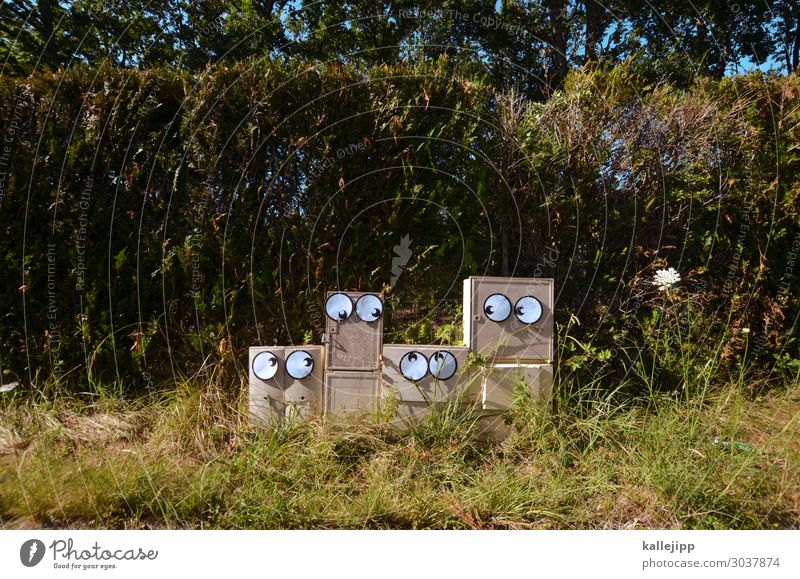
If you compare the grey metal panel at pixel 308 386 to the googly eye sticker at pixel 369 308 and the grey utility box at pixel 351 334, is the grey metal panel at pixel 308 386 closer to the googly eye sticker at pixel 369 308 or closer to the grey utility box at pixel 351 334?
the grey utility box at pixel 351 334

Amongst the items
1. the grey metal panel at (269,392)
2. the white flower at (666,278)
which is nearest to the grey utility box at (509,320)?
the white flower at (666,278)

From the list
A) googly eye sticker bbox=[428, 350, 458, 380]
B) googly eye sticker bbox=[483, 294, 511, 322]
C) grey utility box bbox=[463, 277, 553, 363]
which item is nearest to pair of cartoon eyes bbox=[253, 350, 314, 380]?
googly eye sticker bbox=[428, 350, 458, 380]

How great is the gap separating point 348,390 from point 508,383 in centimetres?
112

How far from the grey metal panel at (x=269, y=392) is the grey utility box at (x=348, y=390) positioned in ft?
1.05

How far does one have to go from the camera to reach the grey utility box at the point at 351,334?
3.36 metres

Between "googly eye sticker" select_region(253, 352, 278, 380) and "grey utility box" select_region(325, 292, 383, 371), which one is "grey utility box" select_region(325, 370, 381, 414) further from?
"googly eye sticker" select_region(253, 352, 278, 380)

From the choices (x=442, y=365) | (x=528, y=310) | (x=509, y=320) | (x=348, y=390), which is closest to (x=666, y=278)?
(x=528, y=310)

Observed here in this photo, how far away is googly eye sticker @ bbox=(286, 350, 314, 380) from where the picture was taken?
10.9ft

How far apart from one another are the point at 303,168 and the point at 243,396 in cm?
190

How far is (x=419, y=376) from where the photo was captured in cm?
331

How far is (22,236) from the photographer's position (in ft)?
12.7

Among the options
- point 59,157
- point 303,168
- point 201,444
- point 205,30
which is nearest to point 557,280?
point 303,168

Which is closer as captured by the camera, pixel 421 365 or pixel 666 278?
pixel 421 365

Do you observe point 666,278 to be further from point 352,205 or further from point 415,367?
point 352,205
